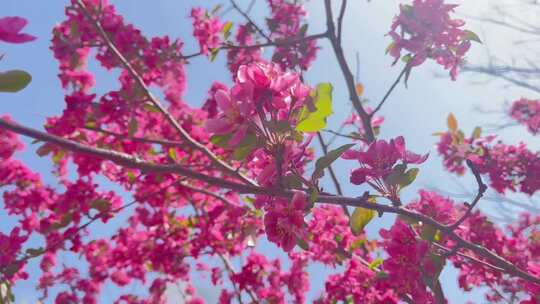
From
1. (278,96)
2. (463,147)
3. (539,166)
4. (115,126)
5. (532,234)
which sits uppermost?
(115,126)

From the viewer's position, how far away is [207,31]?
141 inches

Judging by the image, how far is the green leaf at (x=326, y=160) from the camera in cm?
109

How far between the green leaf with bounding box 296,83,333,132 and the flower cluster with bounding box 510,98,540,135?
4544 mm

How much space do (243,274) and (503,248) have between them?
2002 millimetres

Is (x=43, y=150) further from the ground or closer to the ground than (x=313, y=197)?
further from the ground

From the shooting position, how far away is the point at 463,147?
402cm

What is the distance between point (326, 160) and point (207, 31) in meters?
2.71

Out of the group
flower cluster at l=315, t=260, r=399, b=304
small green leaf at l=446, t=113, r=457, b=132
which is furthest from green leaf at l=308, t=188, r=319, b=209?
small green leaf at l=446, t=113, r=457, b=132

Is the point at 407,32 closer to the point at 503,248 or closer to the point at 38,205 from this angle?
the point at 503,248

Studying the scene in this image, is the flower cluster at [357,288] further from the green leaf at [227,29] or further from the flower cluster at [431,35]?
the green leaf at [227,29]

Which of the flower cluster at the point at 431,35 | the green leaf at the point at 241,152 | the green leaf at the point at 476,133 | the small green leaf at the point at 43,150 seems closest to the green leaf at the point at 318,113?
the green leaf at the point at 241,152

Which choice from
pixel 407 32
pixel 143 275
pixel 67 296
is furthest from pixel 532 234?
pixel 67 296

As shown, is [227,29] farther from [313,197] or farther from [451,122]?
[313,197]

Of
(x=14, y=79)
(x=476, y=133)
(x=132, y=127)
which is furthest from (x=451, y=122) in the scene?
(x=14, y=79)
